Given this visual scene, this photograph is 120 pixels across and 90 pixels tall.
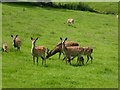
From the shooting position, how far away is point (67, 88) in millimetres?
17453

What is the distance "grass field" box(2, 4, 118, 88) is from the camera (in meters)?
18.5

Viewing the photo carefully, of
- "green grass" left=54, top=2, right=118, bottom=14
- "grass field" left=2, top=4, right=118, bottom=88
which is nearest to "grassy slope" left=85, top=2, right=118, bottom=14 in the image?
"green grass" left=54, top=2, right=118, bottom=14

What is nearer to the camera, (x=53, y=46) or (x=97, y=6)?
(x=53, y=46)

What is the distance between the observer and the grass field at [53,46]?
18531 millimetres

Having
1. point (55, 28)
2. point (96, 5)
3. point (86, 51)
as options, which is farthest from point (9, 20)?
point (96, 5)

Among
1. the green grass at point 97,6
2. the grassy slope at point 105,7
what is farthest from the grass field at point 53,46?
the grassy slope at point 105,7

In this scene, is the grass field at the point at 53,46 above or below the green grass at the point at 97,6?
below

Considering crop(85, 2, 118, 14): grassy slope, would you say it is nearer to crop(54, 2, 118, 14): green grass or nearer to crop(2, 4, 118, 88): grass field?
crop(54, 2, 118, 14): green grass

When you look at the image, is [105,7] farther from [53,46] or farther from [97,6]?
[53,46]

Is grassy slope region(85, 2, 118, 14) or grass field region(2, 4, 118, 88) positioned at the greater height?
grassy slope region(85, 2, 118, 14)

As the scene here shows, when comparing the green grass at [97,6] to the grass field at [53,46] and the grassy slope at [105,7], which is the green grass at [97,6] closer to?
the grassy slope at [105,7]

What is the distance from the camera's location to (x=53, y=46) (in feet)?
98.9

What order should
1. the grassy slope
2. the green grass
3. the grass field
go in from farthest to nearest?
the grassy slope → the green grass → the grass field

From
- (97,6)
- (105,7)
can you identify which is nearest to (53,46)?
(105,7)
